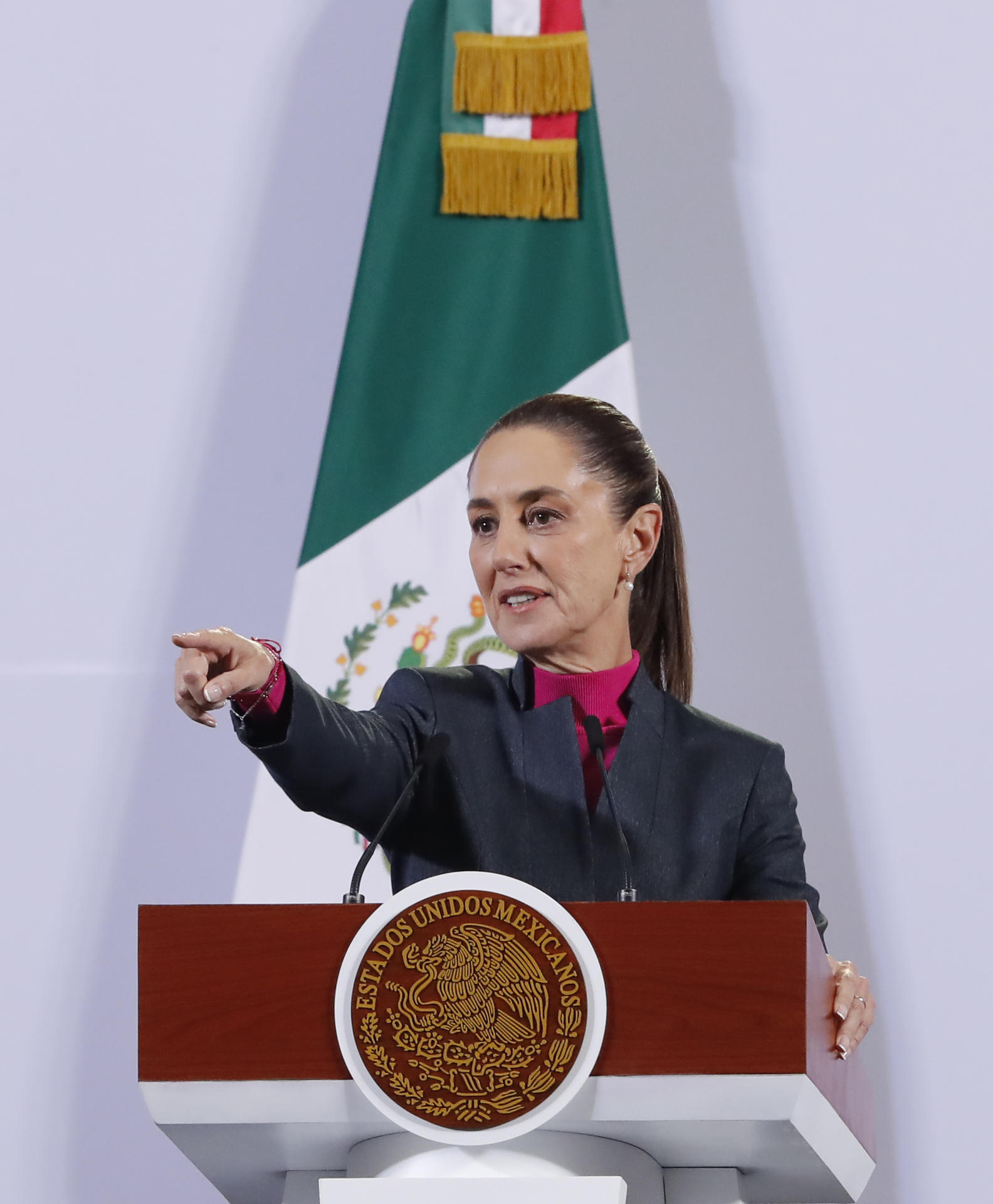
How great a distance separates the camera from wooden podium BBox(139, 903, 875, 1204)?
1.15 meters

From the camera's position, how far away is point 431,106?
112 inches

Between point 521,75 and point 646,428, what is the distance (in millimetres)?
623

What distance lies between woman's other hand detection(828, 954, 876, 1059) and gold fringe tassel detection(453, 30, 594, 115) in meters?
1.82

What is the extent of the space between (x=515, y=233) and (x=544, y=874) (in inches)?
58.8

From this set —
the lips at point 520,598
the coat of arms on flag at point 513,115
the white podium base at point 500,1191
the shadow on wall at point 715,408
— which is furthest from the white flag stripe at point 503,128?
the white podium base at point 500,1191

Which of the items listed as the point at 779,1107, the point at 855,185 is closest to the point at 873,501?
the point at 855,185

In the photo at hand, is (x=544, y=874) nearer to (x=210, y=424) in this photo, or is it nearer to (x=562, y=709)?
(x=562, y=709)

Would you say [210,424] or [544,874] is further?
[210,424]

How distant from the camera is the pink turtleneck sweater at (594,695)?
1.77 metres

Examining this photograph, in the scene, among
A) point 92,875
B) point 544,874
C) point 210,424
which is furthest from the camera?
point 210,424

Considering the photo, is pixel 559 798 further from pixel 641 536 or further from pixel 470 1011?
pixel 470 1011

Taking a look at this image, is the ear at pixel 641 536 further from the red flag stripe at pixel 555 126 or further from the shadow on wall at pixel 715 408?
the red flag stripe at pixel 555 126

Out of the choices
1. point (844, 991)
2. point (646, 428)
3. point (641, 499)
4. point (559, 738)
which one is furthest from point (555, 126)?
point (844, 991)

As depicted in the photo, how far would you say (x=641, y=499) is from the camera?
6.22 ft
